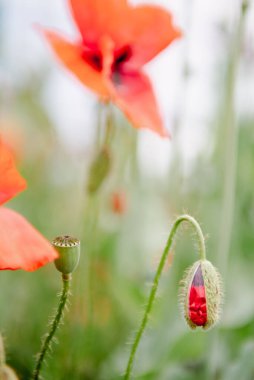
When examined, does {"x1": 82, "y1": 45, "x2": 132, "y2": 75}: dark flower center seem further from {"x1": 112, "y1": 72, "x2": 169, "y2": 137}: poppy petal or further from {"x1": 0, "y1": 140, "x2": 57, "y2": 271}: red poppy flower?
{"x1": 0, "y1": 140, "x2": 57, "y2": 271}: red poppy flower

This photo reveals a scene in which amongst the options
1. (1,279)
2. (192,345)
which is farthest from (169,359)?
(1,279)

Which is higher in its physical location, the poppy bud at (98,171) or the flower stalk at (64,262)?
the poppy bud at (98,171)

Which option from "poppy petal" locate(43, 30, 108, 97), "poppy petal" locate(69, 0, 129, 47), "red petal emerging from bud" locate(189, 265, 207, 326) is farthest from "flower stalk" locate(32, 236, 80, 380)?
"poppy petal" locate(69, 0, 129, 47)

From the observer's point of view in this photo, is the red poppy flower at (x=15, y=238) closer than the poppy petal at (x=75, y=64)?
Yes

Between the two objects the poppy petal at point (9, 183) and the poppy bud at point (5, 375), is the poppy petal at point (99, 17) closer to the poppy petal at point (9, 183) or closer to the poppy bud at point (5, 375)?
the poppy petal at point (9, 183)

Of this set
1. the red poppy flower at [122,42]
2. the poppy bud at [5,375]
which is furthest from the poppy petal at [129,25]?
the poppy bud at [5,375]

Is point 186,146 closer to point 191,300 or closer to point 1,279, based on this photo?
point 1,279

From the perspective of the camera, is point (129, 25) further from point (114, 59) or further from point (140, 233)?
point (140, 233)
